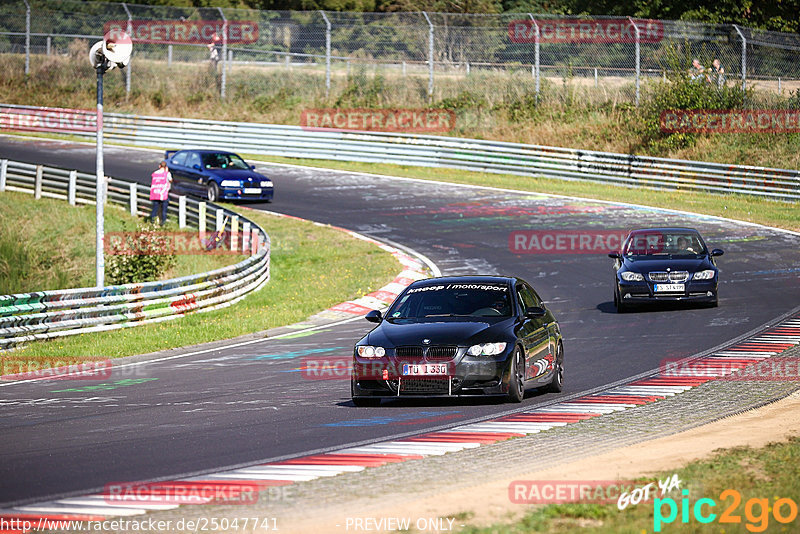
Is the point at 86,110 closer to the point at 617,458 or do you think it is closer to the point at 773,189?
the point at 773,189

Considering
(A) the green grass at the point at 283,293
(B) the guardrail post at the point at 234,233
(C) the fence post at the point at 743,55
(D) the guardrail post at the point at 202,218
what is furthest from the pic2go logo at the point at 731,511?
(C) the fence post at the point at 743,55

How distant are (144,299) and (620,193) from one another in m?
20.8

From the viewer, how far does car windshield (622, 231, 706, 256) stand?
68.5 feet

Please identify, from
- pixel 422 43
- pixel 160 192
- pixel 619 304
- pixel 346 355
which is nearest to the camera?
pixel 346 355

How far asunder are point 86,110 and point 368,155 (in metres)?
13.6

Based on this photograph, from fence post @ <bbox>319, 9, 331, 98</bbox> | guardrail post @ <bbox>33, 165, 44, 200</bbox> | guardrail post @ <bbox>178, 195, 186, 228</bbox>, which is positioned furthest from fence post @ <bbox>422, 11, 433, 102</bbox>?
guardrail post @ <bbox>33, 165, 44, 200</bbox>

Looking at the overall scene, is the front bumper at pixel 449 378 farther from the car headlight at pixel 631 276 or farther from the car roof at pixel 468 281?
the car headlight at pixel 631 276

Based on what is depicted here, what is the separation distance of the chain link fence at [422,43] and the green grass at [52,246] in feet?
46.1

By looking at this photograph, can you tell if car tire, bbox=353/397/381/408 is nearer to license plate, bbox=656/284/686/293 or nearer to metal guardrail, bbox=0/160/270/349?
metal guardrail, bbox=0/160/270/349

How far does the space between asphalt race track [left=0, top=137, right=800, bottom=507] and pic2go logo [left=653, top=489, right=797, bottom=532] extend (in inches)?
136

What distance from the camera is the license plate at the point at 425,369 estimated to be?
11.3m

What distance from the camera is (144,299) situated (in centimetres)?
1997
